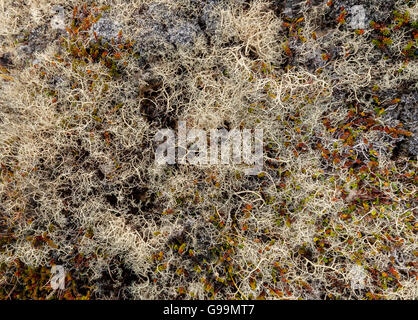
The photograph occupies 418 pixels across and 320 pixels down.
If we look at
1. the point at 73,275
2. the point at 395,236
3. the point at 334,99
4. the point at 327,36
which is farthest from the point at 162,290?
the point at 327,36

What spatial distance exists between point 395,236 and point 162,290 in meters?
2.96

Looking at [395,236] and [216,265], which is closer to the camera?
[395,236]

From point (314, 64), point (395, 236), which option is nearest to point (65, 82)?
point (314, 64)

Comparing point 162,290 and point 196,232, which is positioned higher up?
point 196,232

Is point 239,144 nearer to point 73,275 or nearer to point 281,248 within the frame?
point 281,248

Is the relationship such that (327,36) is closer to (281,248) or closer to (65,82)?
(281,248)

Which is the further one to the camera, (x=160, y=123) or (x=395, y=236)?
(x=160, y=123)

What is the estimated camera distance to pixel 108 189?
130 inches

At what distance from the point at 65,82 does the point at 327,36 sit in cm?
345

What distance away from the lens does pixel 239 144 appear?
3199mm

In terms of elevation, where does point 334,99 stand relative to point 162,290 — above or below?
above

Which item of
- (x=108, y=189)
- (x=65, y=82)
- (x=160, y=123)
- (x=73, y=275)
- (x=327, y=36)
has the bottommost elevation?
(x=73, y=275)

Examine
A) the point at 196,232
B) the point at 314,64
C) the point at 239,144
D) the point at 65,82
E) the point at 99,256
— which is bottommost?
the point at 99,256
